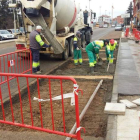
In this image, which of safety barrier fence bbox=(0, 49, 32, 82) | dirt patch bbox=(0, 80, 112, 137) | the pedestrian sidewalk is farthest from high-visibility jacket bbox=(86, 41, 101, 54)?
safety barrier fence bbox=(0, 49, 32, 82)

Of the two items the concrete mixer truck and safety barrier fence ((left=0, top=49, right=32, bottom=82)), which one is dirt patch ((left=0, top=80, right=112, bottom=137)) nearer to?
safety barrier fence ((left=0, top=49, right=32, bottom=82))

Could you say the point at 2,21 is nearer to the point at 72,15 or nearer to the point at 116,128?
the point at 72,15

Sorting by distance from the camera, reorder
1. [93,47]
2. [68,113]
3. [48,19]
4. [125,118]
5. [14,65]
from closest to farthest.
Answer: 1. [125,118]
2. [68,113]
3. [14,65]
4. [93,47]
5. [48,19]

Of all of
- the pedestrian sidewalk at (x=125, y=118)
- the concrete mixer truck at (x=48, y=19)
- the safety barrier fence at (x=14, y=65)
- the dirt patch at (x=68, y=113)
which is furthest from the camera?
the concrete mixer truck at (x=48, y=19)

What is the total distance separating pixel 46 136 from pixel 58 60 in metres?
7.38

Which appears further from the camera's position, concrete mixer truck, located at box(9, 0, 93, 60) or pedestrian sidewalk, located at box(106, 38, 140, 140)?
concrete mixer truck, located at box(9, 0, 93, 60)

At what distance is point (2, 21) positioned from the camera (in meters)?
42.0

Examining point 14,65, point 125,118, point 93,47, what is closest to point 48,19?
point 93,47

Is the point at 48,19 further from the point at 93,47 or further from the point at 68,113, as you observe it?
the point at 68,113

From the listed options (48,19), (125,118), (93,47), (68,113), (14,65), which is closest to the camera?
(125,118)

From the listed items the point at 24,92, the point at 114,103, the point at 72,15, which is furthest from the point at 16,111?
the point at 72,15

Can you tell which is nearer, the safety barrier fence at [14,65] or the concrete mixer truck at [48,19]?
the safety barrier fence at [14,65]

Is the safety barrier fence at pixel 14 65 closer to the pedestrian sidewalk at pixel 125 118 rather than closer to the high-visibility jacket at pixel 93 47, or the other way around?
the high-visibility jacket at pixel 93 47

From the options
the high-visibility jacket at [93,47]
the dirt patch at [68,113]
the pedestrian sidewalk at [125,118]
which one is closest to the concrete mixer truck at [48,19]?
the high-visibility jacket at [93,47]
